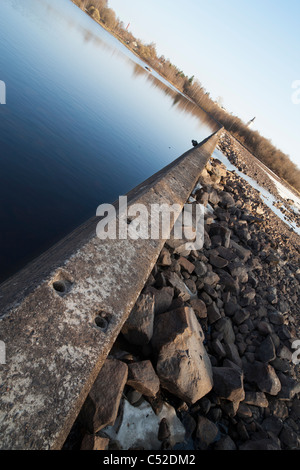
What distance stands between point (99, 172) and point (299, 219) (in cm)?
1115

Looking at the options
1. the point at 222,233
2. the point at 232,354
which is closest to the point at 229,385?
the point at 232,354

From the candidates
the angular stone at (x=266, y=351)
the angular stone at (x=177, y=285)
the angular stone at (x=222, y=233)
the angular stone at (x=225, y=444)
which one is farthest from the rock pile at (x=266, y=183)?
the angular stone at (x=225, y=444)

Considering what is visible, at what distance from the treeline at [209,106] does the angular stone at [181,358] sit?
28638 millimetres

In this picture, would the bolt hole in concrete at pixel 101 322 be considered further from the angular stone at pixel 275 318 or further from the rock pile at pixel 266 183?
the rock pile at pixel 266 183

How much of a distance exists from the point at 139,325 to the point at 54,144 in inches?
220

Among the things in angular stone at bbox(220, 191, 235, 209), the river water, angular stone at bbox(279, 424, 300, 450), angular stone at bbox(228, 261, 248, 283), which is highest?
angular stone at bbox(220, 191, 235, 209)

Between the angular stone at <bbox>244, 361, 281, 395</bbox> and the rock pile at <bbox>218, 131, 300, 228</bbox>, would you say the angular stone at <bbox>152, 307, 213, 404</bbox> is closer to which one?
the angular stone at <bbox>244, 361, 281, 395</bbox>

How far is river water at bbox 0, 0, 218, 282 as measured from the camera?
404cm

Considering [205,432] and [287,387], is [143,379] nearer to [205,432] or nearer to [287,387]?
[205,432]

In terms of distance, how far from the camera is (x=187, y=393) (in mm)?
1892

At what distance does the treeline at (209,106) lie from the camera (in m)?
27.2

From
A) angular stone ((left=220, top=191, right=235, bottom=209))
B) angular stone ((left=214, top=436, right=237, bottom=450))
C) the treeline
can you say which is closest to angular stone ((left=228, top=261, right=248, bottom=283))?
angular stone ((left=214, top=436, right=237, bottom=450))

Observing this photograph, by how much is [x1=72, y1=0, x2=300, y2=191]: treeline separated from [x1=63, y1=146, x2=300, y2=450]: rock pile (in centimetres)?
2720
